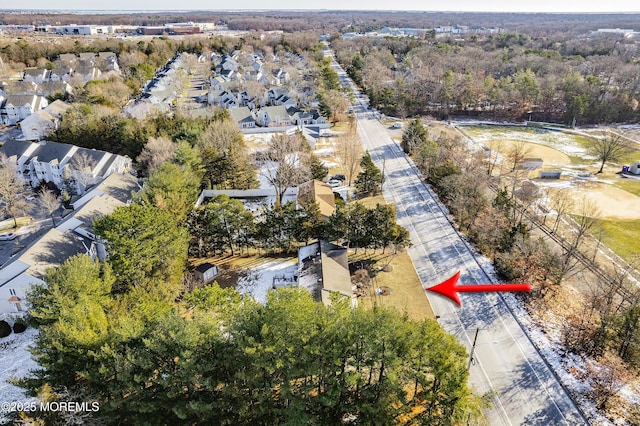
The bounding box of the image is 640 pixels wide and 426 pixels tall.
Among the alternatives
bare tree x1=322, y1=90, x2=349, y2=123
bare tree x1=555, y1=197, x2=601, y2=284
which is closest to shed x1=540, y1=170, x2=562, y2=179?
bare tree x1=555, y1=197, x2=601, y2=284

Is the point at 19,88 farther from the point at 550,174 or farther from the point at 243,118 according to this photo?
the point at 550,174

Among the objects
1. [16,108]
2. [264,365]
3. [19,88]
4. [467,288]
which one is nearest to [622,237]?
[467,288]

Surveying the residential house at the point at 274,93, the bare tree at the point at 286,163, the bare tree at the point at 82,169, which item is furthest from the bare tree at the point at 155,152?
the residential house at the point at 274,93

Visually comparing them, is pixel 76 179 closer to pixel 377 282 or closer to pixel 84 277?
pixel 84 277

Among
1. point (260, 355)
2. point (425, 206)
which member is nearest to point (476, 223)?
point (425, 206)

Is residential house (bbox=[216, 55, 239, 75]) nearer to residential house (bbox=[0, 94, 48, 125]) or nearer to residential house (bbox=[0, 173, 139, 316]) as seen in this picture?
residential house (bbox=[0, 94, 48, 125])
